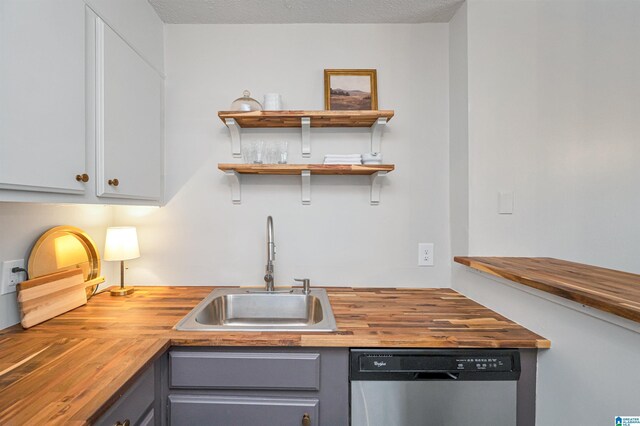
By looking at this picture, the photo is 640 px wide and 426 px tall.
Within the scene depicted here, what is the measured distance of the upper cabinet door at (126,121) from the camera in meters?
1.16

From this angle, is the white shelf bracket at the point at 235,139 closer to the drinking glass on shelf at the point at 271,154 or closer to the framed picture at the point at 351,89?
the drinking glass on shelf at the point at 271,154

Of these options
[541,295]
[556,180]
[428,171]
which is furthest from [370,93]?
[541,295]

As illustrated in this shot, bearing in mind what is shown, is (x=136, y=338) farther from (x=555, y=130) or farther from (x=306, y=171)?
(x=555, y=130)

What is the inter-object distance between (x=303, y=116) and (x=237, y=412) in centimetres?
132

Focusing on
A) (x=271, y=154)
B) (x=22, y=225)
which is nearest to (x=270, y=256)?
(x=271, y=154)

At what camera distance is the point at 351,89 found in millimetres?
1674

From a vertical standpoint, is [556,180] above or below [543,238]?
above

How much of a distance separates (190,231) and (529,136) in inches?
75.4

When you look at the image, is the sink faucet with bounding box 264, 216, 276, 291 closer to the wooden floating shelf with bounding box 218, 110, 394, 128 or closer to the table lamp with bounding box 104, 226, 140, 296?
the wooden floating shelf with bounding box 218, 110, 394, 128

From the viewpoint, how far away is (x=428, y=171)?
172cm

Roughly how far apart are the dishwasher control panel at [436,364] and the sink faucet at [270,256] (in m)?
0.71

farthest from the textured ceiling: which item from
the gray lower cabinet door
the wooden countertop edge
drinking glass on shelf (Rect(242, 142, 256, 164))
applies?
the gray lower cabinet door

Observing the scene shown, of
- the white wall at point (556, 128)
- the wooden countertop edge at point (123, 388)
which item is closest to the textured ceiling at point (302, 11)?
the white wall at point (556, 128)

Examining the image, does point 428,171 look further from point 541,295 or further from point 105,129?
point 105,129
